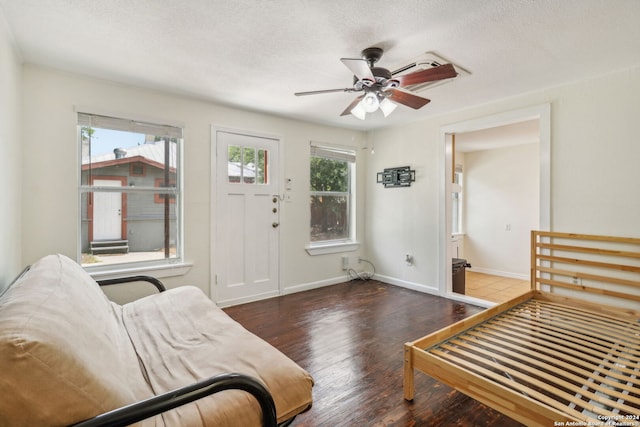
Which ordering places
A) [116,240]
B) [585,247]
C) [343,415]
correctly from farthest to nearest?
[116,240] → [585,247] → [343,415]

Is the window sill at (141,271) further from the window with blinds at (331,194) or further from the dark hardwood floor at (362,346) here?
the window with blinds at (331,194)

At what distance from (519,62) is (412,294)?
2834mm

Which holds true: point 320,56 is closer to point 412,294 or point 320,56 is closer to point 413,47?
point 413,47

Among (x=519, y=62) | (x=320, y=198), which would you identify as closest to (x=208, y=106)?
(x=320, y=198)

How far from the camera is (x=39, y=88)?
262 cm

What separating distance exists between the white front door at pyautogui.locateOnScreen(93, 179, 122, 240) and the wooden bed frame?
2887mm

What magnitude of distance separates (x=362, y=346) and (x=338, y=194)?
103 inches

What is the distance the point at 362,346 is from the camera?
2.63 metres

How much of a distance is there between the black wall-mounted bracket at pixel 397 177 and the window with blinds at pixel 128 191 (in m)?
2.84

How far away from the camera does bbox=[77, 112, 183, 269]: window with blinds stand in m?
2.92

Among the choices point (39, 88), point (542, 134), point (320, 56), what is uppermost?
point (320, 56)

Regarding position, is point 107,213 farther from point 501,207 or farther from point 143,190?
point 501,207

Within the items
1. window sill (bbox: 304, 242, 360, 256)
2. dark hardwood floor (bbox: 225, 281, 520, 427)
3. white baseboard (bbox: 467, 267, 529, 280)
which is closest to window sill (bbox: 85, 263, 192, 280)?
dark hardwood floor (bbox: 225, 281, 520, 427)

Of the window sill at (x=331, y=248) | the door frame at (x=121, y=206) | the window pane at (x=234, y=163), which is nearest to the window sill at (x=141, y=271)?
the door frame at (x=121, y=206)
